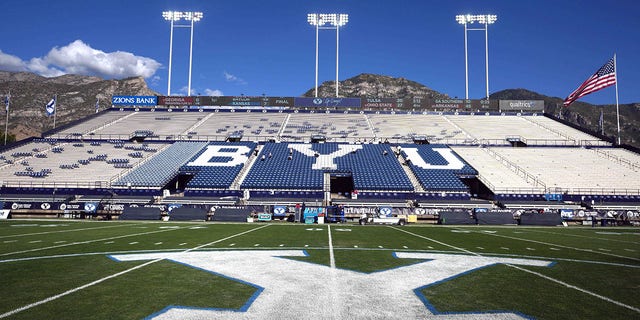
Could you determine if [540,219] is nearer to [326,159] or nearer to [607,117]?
[326,159]

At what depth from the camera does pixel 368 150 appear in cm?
4853

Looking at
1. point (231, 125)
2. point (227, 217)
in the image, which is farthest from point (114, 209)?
point (231, 125)

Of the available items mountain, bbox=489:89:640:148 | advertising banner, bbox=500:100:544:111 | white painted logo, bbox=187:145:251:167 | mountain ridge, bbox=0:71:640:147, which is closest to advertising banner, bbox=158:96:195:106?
white painted logo, bbox=187:145:251:167

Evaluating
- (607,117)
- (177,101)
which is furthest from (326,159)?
(607,117)

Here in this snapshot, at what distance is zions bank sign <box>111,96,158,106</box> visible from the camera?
63.8 metres

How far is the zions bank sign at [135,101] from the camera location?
209ft

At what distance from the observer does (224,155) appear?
4644 centimetres

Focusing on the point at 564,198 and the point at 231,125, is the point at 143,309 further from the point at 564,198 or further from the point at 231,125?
the point at 231,125

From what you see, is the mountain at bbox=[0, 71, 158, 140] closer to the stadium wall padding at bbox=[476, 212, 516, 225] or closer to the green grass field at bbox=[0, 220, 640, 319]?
the green grass field at bbox=[0, 220, 640, 319]

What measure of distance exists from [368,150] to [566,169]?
80.7 feet

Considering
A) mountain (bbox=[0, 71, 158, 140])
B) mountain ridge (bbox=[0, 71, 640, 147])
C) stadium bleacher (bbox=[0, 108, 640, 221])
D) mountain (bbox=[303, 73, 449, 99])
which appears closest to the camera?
stadium bleacher (bbox=[0, 108, 640, 221])

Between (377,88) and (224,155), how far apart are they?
153716 millimetres

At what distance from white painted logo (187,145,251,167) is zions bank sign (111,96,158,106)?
2266 cm

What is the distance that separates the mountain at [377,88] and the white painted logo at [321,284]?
168612 mm
